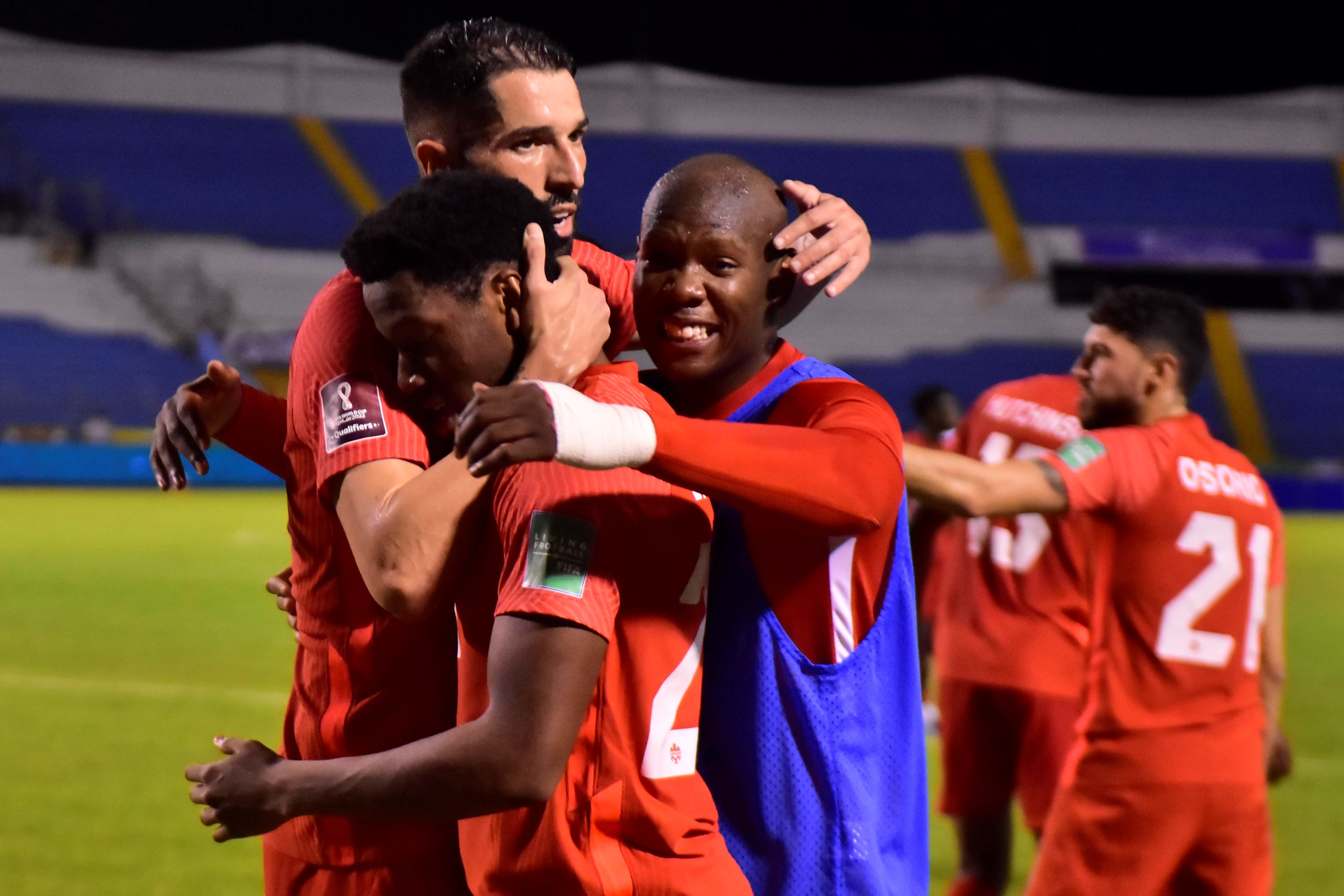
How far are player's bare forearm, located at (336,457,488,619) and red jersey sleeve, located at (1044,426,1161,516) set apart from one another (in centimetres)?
214

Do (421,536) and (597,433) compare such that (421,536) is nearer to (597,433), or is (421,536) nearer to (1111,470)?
(597,433)

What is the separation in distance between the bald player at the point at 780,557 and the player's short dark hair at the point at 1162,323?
1.99 m

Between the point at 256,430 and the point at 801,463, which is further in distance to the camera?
the point at 256,430

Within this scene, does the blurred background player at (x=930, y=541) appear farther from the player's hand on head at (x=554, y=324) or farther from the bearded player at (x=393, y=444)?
the player's hand on head at (x=554, y=324)

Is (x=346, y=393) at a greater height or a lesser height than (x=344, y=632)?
greater

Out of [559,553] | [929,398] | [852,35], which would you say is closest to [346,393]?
[559,553]

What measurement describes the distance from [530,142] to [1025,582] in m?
2.91

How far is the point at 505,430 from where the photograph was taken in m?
1.45

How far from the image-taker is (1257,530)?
3592 mm

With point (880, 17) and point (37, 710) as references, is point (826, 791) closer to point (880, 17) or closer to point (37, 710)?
point (37, 710)

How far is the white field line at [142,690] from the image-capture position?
762 cm

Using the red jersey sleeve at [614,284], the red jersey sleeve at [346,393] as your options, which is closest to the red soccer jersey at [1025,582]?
Answer: the red jersey sleeve at [614,284]

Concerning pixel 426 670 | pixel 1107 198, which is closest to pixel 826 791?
pixel 426 670

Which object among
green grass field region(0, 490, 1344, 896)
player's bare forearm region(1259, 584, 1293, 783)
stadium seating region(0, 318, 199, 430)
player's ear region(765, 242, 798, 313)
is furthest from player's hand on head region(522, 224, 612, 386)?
stadium seating region(0, 318, 199, 430)
